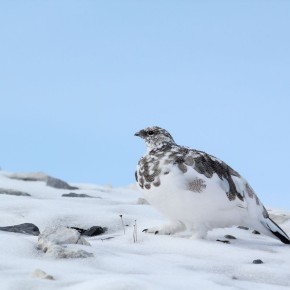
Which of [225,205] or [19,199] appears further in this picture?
[19,199]

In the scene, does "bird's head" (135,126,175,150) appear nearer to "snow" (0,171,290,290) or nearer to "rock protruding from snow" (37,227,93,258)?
"snow" (0,171,290,290)

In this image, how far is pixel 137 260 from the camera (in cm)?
426

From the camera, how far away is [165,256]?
4.61 m

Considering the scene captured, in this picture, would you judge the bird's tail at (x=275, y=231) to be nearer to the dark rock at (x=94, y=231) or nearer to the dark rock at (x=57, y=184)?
the dark rock at (x=94, y=231)

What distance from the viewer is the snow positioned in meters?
3.51

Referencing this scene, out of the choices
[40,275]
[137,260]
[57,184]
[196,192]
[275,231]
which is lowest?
[40,275]

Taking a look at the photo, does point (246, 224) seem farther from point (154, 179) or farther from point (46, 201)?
point (46, 201)

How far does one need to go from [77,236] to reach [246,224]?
1746 mm

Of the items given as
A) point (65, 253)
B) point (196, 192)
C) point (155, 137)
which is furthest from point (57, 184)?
point (65, 253)

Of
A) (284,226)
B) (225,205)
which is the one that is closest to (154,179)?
(225,205)

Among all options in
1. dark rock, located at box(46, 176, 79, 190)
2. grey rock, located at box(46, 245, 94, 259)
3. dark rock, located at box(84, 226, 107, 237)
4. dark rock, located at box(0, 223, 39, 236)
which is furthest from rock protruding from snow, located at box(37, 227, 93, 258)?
dark rock, located at box(46, 176, 79, 190)

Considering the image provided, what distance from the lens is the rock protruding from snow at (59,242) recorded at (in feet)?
13.4

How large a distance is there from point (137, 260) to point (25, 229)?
6.02ft

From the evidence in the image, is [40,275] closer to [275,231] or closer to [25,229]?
[25,229]
